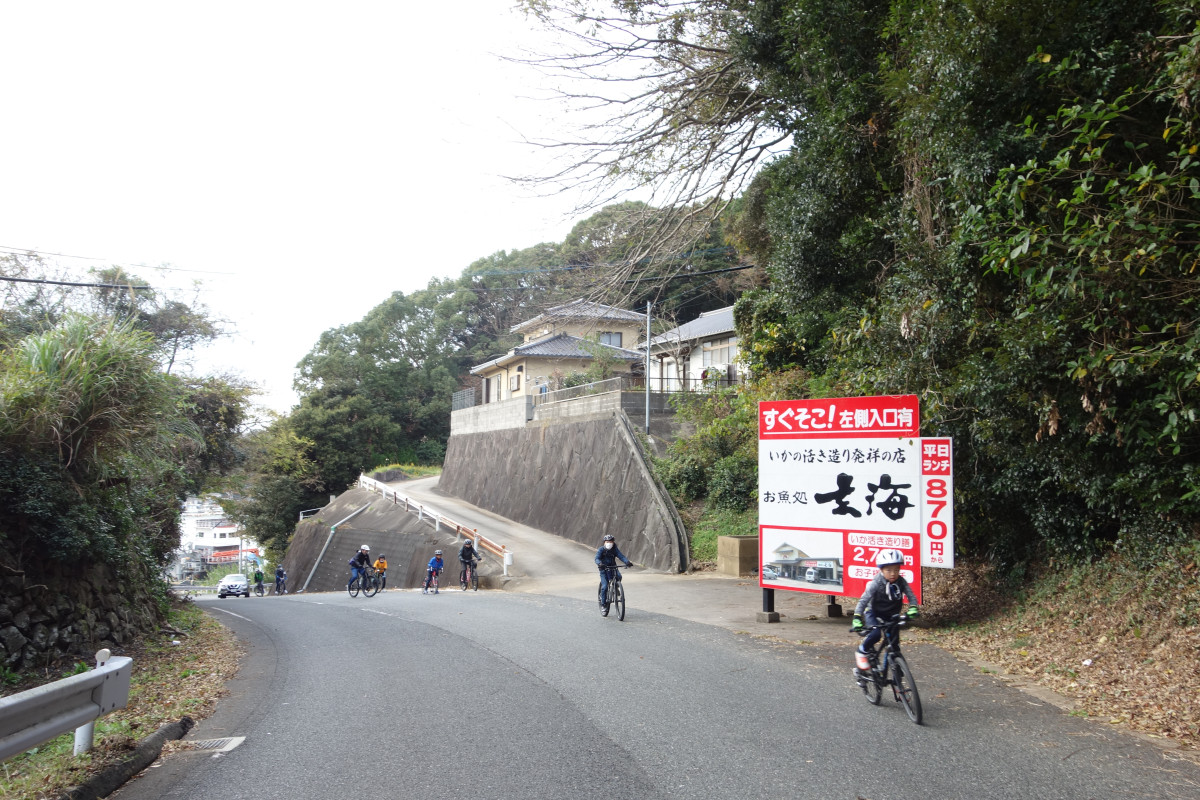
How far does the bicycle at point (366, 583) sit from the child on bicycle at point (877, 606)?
1710cm

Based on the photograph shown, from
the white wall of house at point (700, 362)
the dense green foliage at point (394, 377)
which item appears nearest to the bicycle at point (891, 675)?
the white wall of house at point (700, 362)

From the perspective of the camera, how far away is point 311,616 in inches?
639

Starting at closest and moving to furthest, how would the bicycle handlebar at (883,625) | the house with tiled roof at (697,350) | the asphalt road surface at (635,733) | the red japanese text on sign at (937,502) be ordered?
the asphalt road surface at (635,733) < the bicycle handlebar at (883,625) < the red japanese text on sign at (937,502) < the house with tiled roof at (697,350)

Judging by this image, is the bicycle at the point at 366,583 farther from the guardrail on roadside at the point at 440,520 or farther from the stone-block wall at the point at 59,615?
the stone-block wall at the point at 59,615

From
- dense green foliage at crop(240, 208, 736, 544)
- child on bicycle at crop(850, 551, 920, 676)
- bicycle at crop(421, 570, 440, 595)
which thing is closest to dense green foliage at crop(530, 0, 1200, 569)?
child on bicycle at crop(850, 551, 920, 676)

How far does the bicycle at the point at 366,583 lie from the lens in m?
21.9

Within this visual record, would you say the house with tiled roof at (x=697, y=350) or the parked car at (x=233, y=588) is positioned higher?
the house with tiled roof at (x=697, y=350)

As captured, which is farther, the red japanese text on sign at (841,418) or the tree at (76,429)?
the red japanese text on sign at (841,418)

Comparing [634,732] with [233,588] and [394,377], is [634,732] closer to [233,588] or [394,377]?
[233,588]

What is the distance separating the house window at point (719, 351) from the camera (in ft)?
109

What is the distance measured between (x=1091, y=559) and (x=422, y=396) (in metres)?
48.0

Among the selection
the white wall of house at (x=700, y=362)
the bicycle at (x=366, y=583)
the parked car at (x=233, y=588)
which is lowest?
the parked car at (x=233, y=588)

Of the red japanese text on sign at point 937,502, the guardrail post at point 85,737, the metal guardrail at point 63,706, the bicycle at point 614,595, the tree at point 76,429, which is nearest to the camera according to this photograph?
the metal guardrail at point 63,706

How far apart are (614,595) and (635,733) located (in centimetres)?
737
